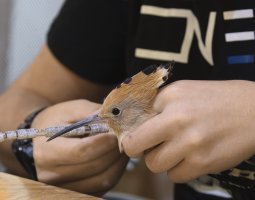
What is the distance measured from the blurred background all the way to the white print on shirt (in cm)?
36

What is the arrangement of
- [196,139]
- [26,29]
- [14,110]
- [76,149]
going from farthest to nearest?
[26,29]
[14,110]
[76,149]
[196,139]

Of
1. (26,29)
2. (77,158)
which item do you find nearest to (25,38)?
(26,29)

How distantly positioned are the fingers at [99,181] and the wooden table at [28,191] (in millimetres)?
76

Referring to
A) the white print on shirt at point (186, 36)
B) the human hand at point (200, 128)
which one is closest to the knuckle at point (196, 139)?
the human hand at point (200, 128)

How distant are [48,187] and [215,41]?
1.09 feet

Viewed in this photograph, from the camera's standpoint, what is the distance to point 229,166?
55 cm

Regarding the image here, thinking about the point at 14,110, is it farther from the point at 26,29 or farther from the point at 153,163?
the point at 153,163

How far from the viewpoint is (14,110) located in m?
0.88

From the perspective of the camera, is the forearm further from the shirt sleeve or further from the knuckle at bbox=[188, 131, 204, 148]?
the knuckle at bbox=[188, 131, 204, 148]

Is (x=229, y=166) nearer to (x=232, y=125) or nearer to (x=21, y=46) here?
(x=232, y=125)

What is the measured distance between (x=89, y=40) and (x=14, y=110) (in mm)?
193

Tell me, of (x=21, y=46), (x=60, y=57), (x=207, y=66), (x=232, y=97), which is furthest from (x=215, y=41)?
(x=21, y=46)

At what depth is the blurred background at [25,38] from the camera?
42.5 inches

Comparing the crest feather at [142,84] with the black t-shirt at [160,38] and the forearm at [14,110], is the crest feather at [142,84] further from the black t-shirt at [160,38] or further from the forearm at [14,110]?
the forearm at [14,110]
